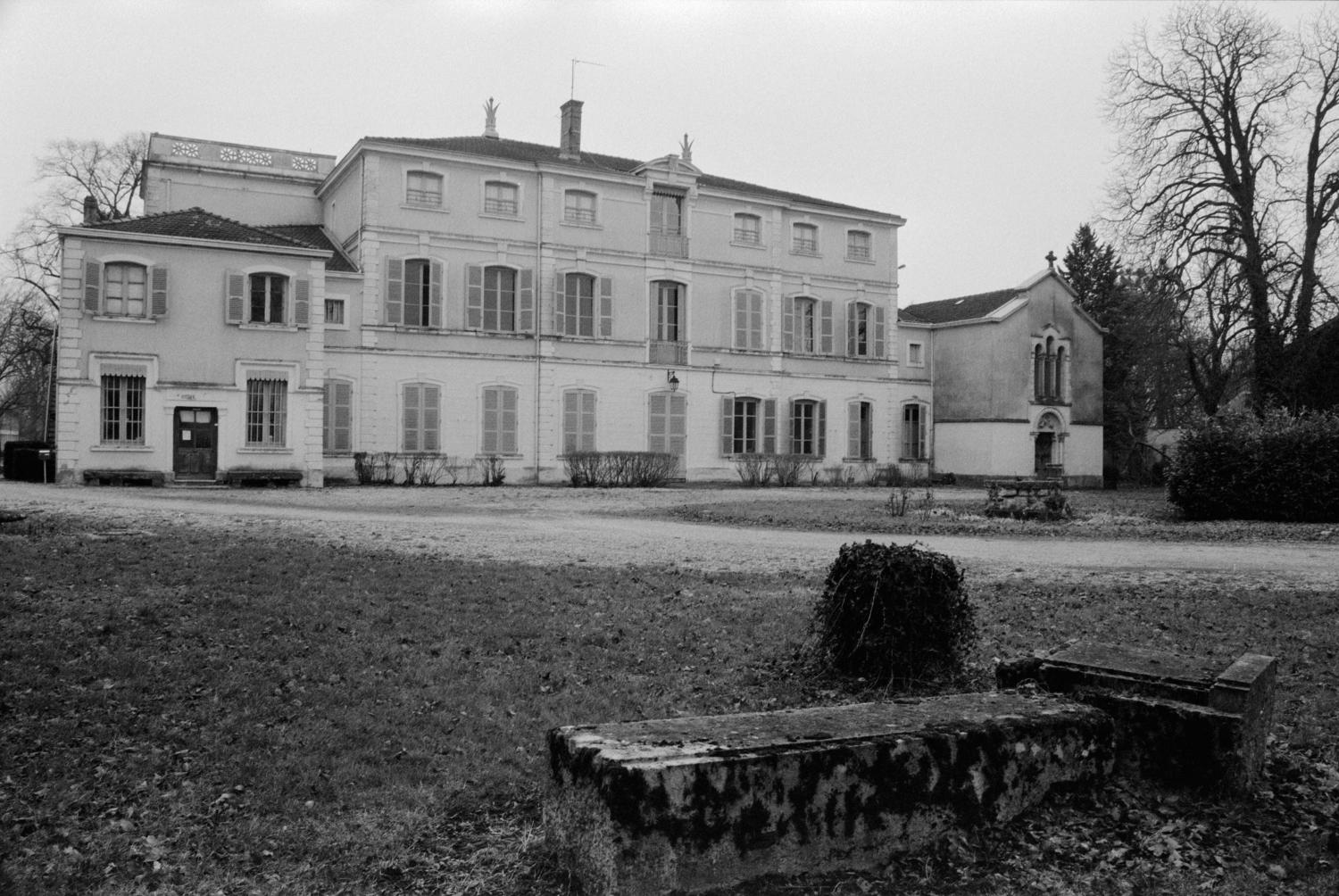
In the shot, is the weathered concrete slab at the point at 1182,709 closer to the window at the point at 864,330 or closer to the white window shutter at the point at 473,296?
the white window shutter at the point at 473,296

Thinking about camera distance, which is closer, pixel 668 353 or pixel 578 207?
pixel 578 207

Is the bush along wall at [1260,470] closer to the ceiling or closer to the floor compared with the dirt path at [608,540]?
closer to the ceiling

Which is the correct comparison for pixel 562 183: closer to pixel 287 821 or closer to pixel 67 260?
pixel 67 260

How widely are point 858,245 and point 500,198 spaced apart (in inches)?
532

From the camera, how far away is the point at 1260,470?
18.8 meters

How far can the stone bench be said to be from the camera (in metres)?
23.5

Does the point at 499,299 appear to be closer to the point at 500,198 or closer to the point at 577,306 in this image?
the point at 577,306

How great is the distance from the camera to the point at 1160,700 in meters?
4.12

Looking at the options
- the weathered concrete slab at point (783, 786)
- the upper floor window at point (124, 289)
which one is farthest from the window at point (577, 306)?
the weathered concrete slab at point (783, 786)

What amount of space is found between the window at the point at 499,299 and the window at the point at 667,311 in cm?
431

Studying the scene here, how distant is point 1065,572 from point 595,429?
69.9 feet

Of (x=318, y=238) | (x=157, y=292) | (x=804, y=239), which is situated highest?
(x=804, y=239)

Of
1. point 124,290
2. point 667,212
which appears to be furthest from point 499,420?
point 124,290

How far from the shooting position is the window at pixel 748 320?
33.6 m
